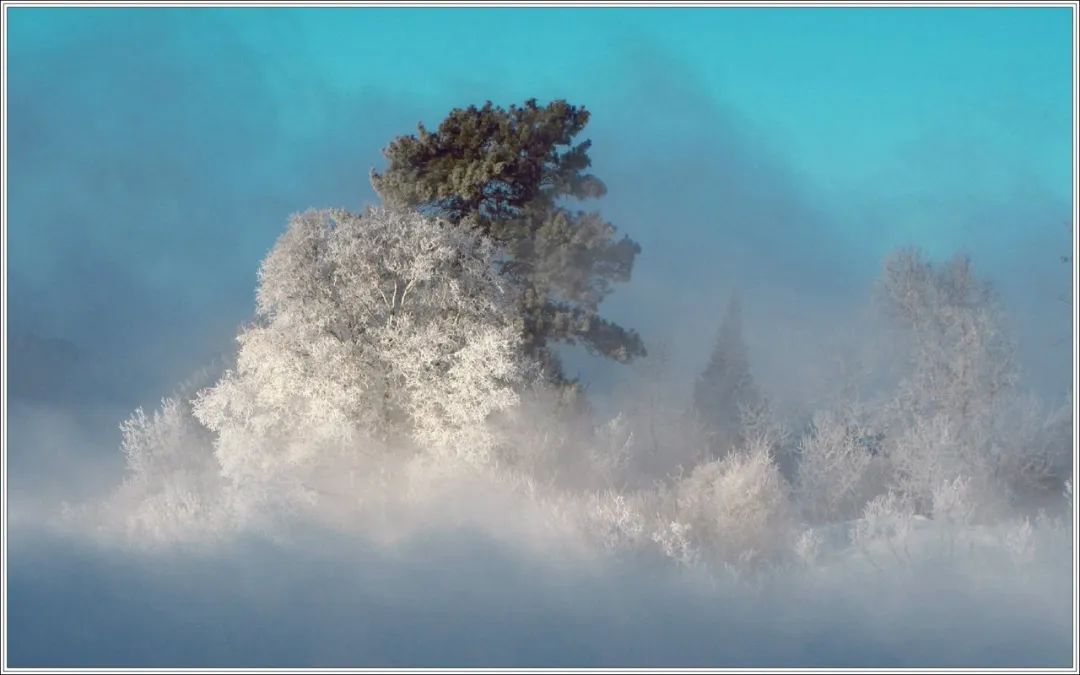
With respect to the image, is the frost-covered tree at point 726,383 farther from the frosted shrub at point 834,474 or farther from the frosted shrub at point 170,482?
the frosted shrub at point 170,482

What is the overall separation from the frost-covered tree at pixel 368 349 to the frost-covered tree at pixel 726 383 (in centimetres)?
2317

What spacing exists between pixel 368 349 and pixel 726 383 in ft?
97.5

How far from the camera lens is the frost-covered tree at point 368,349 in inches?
802

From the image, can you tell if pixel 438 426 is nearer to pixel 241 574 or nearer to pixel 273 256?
pixel 273 256

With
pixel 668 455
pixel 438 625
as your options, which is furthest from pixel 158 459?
pixel 438 625

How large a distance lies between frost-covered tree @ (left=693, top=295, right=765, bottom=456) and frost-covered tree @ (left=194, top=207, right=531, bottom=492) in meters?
23.2

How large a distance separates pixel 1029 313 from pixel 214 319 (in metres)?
56.3

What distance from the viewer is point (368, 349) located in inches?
824

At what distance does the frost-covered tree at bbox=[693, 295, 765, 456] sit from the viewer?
4481 cm

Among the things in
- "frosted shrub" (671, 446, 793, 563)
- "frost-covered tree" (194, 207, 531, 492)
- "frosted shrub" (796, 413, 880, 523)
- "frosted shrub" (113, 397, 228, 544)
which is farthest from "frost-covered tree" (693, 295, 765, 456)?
"frost-covered tree" (194, 207, 531, 492)

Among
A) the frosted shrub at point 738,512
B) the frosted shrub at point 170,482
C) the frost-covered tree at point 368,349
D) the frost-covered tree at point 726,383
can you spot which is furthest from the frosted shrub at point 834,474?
the frosted shrub at point 170,482

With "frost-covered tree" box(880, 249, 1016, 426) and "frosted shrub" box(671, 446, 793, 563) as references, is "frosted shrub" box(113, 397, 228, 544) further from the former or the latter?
"frost-covered tree" box(880, 249, 1016, 426)

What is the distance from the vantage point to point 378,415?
21156 millimetres

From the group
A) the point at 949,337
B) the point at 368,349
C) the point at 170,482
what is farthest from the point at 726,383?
the point at 368,349
